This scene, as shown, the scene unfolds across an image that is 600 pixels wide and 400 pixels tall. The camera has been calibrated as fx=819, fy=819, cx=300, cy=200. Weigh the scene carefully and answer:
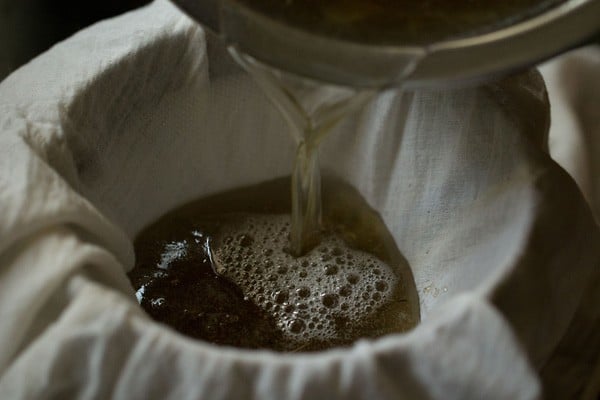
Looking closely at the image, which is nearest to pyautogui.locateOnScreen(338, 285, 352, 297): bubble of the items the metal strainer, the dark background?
the metal strainer

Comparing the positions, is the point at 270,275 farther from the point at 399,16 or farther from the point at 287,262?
the point at 399,16

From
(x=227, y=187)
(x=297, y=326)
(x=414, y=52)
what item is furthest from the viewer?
(x=227, y=187)

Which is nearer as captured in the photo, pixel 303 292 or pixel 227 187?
pixel 303 292

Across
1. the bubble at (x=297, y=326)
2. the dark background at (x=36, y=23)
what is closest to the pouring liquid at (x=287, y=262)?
the bubble at (x=297, y=326)

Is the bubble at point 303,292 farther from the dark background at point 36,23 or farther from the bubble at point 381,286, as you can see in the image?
the dark background at point 36,23

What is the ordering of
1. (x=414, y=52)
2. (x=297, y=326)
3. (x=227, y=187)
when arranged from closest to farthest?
(x=414, y=52), (x=297, y=326), (x=227, y=187)

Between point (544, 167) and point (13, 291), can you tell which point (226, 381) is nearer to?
point (13, 291)

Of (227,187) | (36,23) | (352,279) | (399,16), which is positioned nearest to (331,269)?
(352,279)
